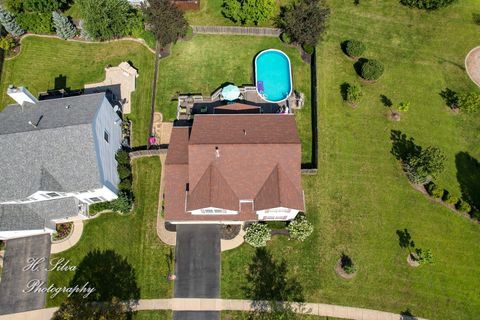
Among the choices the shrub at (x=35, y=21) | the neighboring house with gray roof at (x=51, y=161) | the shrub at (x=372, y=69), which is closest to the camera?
the neighboring house with gray roof at (x=51, y=161)

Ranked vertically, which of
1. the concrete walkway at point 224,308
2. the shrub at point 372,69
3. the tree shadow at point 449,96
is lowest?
the concrete walkway at point 224,308

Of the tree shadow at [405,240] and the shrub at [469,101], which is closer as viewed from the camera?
the tree shadow at [405,240]

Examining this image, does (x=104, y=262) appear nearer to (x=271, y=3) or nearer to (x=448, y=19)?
(x=271, y=3)

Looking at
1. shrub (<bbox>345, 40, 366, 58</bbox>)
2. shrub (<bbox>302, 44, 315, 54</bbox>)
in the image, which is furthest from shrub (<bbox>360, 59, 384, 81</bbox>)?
shrub (<bbox>302, 44, 315, 54</bbox>)

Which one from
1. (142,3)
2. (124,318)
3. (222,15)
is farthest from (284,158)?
(142,3)

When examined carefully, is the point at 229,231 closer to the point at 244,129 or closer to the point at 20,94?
the point at 244,129

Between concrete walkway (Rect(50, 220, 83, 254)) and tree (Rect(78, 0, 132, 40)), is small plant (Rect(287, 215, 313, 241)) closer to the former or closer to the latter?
concrete walkway (Rect(50, 220, 83, 254))

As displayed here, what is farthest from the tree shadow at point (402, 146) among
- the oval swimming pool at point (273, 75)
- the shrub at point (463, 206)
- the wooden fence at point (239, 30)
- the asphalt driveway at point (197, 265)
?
the asphalt driveway at point (197, 265)

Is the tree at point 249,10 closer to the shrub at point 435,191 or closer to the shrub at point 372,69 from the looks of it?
the shrub at point 372,69
